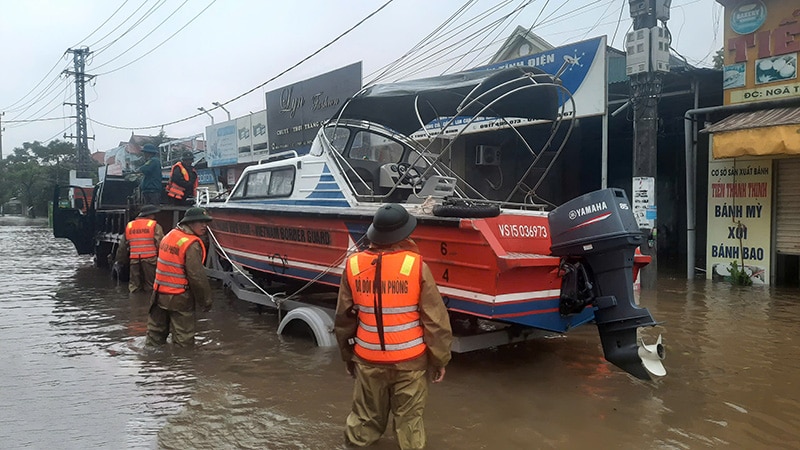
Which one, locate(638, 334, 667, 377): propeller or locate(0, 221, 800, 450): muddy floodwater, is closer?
locate(0, 221, 800, 450): muddy floodwater

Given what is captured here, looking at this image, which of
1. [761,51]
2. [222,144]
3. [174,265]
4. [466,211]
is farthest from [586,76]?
[222,144]

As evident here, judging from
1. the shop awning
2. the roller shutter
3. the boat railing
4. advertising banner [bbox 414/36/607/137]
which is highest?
advertising banner [bbox 414/36/607/137]

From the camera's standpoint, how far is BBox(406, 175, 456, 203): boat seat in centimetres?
611

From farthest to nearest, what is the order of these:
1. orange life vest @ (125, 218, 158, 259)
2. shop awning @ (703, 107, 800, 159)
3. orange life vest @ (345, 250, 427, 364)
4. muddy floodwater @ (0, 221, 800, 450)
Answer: orange life vest @ (125, 218, 158, 259), shop awning @ (703, 107, 800, 159), muddy floodwater @ (0, 221, 800, 450), orange life vest @ (345, 250, 427, 364)

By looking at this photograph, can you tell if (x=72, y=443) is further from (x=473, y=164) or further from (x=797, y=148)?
(x=473, y=164)

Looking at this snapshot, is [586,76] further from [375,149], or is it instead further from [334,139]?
[334,139]

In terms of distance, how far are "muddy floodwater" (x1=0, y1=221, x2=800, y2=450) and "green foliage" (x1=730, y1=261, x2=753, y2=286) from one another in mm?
2329

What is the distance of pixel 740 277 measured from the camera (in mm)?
9523

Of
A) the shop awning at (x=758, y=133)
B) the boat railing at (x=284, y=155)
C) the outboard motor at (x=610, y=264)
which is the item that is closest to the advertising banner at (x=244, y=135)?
the boat railing at (x=284, y=155)

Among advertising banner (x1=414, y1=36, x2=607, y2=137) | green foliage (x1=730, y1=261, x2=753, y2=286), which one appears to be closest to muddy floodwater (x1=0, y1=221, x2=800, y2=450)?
green foliage (x1=730, y1=261, x2=753, y2=286)

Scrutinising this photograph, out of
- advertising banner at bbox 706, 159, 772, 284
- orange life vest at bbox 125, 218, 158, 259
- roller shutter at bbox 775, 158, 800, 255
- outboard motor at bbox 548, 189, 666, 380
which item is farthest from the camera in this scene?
advertising banner at bbox 706, 159, 772, 284

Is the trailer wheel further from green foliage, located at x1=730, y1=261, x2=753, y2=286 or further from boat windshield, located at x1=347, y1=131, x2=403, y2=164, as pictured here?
green foliage, located at x1=730, y1=261, x2=753, y2=286

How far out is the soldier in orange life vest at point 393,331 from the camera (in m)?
3.18

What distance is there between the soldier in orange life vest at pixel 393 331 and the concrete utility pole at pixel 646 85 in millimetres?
6396
